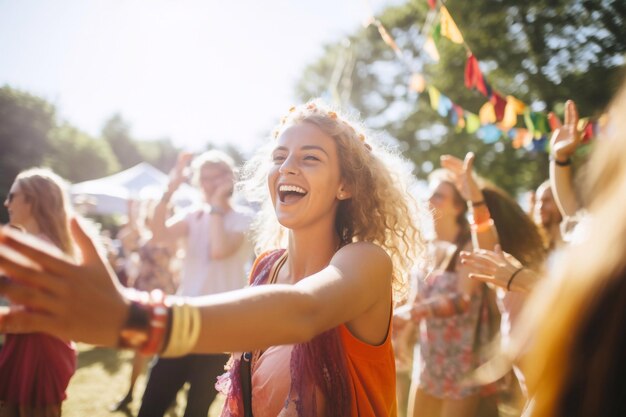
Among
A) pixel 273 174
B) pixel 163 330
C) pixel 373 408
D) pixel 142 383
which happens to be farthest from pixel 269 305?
pixel 142 383

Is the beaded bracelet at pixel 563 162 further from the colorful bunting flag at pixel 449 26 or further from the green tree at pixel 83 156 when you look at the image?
the green tree at pixel 83 156

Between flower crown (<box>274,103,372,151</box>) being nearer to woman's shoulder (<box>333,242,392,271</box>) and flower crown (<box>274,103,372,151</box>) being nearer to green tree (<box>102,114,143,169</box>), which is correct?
woman's shoulder (<box>333,242,392,271</box>)

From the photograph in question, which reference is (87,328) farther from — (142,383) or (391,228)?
(142,383)

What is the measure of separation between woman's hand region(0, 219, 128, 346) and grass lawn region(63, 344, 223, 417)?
4.19m

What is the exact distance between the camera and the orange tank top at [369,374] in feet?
5.43

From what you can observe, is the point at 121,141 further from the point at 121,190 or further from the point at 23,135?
the point at 121,190

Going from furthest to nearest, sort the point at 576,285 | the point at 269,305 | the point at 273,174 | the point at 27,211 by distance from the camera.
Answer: the point at 27,211
the point at 273,174
the point at 269,305
the point at 576,285

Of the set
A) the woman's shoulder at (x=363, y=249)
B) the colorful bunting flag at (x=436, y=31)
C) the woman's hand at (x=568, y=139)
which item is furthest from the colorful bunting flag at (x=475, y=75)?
the woman's shoulder at (x=363, y=249)

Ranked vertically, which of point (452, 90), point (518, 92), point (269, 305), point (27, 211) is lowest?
point (269, 305)

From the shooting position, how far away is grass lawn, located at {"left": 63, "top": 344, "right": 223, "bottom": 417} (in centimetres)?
480

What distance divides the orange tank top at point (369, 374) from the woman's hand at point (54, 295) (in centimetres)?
94

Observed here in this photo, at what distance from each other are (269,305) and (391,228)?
1.20 meters

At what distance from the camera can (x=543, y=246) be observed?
361 centimetres

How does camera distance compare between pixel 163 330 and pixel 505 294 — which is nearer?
pixel 163 330
